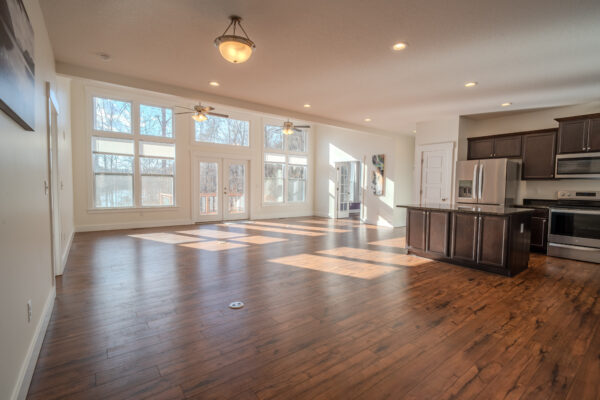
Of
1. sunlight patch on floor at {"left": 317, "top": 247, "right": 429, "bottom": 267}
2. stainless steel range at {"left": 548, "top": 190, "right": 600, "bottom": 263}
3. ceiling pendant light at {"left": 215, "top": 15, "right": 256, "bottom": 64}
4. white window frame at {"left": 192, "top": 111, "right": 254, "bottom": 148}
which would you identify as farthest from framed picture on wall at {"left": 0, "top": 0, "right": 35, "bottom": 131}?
stainless steel range at {"left": 548, "top": 190, "right": 600, "bottom": 263}

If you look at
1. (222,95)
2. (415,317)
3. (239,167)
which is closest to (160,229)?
(239,167)

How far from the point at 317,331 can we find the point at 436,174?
575 cm

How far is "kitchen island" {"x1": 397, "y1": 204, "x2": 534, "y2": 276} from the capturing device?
406 cm

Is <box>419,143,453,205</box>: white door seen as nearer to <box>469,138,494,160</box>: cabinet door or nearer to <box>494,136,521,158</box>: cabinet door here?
<box>469,138,494,160</box>: cabinet door

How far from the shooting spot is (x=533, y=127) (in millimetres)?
6125

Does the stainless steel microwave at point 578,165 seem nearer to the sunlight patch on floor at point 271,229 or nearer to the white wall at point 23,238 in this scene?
the sunlight patch on floor at point 271,229

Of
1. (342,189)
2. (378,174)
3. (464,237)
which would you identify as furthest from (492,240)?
(342,189)

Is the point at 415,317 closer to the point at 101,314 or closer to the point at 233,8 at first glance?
the point at 101,314

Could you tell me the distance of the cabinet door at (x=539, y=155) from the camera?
555 cm

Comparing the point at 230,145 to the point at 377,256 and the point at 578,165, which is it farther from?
the point at 578,165

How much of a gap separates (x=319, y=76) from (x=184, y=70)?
1.95 m

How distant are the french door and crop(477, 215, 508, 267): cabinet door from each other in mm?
7165

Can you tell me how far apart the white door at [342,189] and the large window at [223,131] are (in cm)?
340

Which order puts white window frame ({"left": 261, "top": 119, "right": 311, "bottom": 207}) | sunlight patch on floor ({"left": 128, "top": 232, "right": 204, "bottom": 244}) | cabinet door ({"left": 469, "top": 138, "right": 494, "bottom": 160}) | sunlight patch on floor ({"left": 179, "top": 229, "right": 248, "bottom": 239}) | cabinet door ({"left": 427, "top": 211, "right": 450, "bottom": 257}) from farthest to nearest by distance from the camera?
white window frame ({"left": 261, "top": 119, "right": 311, "bottom": 207})
sunlight patch on floor ({"left": 179, "top": 229, "right": 248, "bottom": 239})
cabinet door ({"left": 469, "top": 138, "right": 494, "bottom": 160})
sunlight patch on floor ({"left": 128, "top": 232, "right": 204, "bottom": 244})
cabinet door ({"left": 427, "top": 211, "right": 450, "bottom": 257})
